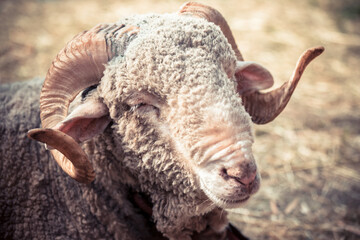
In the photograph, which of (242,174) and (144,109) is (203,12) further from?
(242,174)

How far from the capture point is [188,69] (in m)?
1.85

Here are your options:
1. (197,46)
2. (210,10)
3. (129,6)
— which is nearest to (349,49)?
(129,6)

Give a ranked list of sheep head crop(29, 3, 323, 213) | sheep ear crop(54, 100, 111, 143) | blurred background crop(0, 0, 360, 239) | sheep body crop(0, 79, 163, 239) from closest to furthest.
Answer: sheep head crop(29, 3, 323, 213) < sheep ear crop(54, 100, 111, 143) < sheep body crop(0, 79, 163, 239) < blurred background crop(0, 0, 360, 239)

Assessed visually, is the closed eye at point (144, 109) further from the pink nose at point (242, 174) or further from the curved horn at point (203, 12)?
the curved horn at point (203, 12)

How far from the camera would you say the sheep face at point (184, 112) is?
5.78 ft

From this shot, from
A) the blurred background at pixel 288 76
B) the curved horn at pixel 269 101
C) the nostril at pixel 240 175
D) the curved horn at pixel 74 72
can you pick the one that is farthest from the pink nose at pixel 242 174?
the blurred background at pixel 288 76

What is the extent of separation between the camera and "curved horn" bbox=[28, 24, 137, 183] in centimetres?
195

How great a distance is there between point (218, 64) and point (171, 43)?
0.98 feet

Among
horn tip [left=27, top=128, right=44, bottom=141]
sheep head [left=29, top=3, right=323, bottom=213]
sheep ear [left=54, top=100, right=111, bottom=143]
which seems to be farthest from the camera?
sheep ear [left=54, top=100, right=111, bottom=143]

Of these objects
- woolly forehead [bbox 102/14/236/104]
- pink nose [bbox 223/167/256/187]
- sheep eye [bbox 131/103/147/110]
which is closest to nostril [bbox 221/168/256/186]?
pink nose [bbox 223/167/256/187]

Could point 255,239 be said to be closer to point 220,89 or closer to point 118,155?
point 118,155

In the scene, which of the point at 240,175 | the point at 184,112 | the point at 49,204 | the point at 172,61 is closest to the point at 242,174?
the point at 240,175

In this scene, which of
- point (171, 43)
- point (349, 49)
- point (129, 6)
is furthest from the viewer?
point (129, 6)

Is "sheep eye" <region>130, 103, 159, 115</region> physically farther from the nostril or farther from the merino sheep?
the nostril
